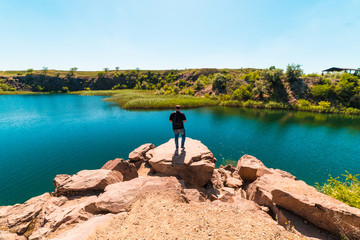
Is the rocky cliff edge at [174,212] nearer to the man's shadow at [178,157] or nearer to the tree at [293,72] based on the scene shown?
the man's shadow at [178,157]

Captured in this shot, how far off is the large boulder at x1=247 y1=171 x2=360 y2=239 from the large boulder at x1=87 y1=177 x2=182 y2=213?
5602mm

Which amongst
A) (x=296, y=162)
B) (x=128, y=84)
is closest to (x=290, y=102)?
(x=296, y=162)

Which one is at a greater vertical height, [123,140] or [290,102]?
[290,102]

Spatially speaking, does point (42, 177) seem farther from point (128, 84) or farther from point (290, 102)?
point (128, 84)

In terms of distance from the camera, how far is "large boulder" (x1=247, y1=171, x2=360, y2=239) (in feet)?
19.4

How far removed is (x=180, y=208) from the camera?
6.44 metres

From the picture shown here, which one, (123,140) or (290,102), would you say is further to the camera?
(290,102)

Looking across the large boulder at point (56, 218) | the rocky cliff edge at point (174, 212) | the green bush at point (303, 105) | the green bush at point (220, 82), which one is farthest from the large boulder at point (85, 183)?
the green bush at point (220, 82)

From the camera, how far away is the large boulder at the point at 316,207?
591 centimetres

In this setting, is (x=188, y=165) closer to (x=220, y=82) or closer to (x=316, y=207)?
(x=316, y=207)

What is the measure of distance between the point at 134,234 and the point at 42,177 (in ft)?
51.3

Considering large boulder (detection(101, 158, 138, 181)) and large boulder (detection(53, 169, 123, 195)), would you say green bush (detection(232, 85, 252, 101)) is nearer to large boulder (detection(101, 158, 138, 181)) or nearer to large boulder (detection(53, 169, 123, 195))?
large boulder (detection(101, 158, 138, 181))

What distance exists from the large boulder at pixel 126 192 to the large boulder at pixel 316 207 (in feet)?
18.4

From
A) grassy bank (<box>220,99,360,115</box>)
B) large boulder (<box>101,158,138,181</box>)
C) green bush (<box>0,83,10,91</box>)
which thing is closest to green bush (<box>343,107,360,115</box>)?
grassy bank (<box>220,99,360,115</box>)
